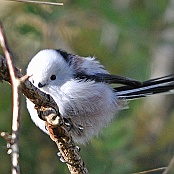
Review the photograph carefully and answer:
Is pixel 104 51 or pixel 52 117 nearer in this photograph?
pixel 52 117

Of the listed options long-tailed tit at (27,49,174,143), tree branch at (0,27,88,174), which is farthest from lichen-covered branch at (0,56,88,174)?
long-tailed tit at (27,49,174,143)

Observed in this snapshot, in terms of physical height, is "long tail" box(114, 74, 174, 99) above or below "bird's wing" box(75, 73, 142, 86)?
below

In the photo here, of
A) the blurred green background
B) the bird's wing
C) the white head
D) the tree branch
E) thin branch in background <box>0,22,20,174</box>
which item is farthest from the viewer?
the blurred green background

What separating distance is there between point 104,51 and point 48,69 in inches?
46.1

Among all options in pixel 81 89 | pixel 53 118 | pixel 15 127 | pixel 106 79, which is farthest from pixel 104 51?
pixel 15 127

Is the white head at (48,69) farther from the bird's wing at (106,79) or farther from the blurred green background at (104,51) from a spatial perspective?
the blurred green background at (104,51)

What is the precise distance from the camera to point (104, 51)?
11.0 feet

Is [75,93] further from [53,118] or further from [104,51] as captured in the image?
[104,51]

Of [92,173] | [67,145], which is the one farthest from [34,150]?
[67,145]

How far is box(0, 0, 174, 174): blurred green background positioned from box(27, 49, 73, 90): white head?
475mm

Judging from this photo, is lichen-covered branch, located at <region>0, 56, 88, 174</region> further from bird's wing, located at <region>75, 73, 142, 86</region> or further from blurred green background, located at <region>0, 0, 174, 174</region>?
blurred green background, located at <region>0, 0, 174, 174</region>

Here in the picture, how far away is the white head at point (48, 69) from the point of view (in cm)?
216

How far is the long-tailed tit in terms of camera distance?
2217mm

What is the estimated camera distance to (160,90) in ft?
8.15
